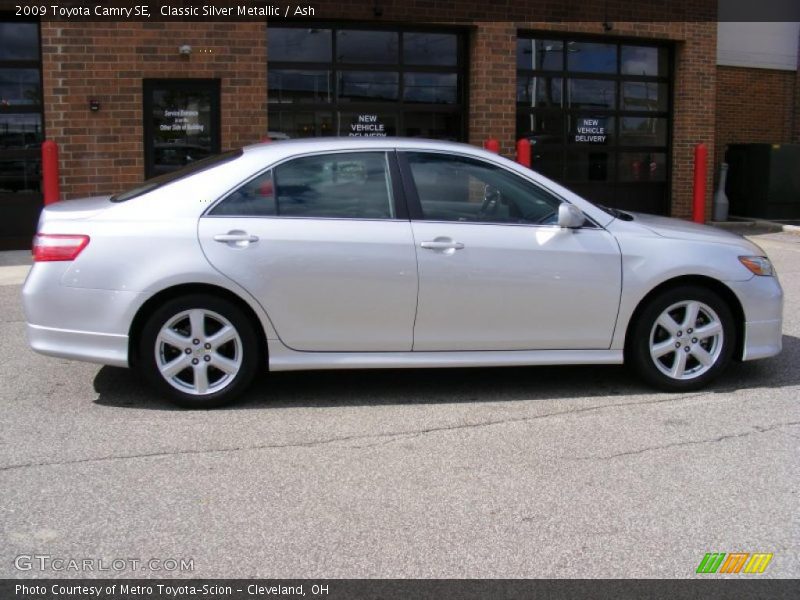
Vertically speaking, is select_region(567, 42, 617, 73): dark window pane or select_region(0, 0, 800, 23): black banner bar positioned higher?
select_region(0, 0, 800, 23): black banner bar

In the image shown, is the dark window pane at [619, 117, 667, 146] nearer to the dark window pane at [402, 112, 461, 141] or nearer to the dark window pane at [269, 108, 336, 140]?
the dark window pane at [402, 112, 461, 141]

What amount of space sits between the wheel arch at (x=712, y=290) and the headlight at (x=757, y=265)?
0.74 feet

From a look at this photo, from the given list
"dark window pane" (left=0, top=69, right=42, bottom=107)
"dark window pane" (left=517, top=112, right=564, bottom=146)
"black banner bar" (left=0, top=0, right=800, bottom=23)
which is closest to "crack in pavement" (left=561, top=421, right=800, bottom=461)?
"black banner bar" (left=0, top=0, right=800, bottom=23)

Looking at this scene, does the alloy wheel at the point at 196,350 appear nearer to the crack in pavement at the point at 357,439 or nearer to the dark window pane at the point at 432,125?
the crack in pavement at the point at 357,439

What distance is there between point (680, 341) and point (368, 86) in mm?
8233

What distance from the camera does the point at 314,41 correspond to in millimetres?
12758

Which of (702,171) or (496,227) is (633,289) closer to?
(496,227)

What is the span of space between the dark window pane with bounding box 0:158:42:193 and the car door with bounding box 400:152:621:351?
25.9 ft

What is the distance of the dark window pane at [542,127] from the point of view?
46.0 feet

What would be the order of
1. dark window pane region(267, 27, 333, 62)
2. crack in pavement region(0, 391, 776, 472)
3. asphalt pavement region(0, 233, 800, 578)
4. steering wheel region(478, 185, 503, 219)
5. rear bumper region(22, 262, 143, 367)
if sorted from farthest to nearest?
dark window pane region(267, 27, 333, 62), steering wheel region(478, 185, 503, 219), rear bumper region(22, 262, 143, 367), crack in pavement region(0, 391, 776, 472), asphalt pavement region(0, 233, 800, 578)

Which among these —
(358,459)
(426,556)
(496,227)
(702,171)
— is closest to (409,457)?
(358,459)

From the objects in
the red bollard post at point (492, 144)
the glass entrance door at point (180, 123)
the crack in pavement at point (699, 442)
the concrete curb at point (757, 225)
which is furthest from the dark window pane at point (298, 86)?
the crack in pavement at point (699, 442)

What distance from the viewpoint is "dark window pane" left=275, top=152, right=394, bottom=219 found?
5562mm

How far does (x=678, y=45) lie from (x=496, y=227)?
10789 mm
